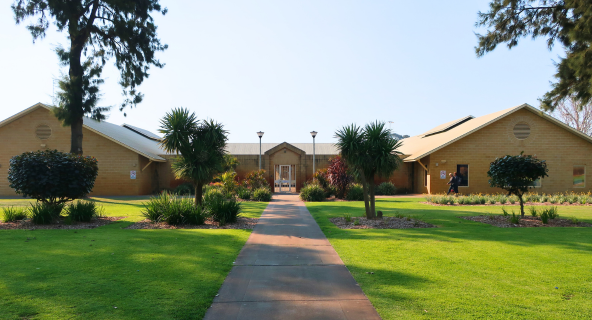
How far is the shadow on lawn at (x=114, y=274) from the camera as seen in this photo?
433 cm

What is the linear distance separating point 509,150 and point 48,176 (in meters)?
27.3

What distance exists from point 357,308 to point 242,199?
1847 centimetres

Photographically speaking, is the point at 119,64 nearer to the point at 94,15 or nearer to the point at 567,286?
the point at 94,15

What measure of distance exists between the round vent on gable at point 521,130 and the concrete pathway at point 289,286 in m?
23.0

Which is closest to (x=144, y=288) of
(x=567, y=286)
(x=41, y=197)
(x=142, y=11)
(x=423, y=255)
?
(x=423, y=255)

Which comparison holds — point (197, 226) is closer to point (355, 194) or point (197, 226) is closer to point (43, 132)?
point (355, 194)

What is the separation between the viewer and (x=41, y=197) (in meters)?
12.0

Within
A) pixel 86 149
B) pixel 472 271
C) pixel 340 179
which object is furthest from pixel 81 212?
pixel 86 149

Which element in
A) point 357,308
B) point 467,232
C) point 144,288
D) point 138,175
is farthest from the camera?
point 138,175

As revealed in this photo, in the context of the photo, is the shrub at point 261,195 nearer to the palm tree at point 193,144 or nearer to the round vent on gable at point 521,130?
the palm tree at point 193,144

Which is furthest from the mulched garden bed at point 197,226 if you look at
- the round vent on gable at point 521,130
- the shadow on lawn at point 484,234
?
the round vent on gable at point 521,130

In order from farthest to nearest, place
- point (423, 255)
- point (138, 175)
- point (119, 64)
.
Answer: point (138, 175) < point (119, 64) < point (423, 255)

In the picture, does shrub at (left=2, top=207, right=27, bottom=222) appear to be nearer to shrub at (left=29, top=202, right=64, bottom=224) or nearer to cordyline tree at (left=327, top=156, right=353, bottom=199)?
shrub at (left=29, top=202, right=64, bottom=224)

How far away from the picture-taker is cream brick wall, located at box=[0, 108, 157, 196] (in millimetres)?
25766
